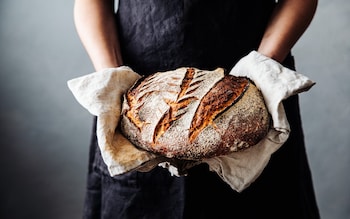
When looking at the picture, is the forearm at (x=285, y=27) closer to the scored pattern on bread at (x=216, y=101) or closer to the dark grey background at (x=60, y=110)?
the scored pattern on bread at (x=216, y=101)

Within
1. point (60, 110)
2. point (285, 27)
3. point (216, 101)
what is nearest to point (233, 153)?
point (216, 101)

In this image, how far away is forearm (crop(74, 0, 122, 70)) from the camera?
2.66 ft

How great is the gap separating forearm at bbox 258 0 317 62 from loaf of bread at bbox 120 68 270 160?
115 millimetres

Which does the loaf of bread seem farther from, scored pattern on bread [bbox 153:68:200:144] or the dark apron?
the dark apron

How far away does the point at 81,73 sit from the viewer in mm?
1420

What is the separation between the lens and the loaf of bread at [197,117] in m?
0.61

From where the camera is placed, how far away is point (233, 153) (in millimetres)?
653

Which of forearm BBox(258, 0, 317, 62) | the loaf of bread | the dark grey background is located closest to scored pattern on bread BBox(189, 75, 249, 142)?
the loaf of bread

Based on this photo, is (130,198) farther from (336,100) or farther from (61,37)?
(336,100)

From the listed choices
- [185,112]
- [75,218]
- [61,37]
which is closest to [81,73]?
[61,37]

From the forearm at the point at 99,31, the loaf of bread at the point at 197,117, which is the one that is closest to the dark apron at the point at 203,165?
the forearm at the point at 99,31

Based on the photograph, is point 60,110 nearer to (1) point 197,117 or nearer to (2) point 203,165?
(2) point 203,165

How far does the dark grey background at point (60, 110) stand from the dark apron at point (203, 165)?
2.01ft

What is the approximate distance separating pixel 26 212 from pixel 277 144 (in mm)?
1027
